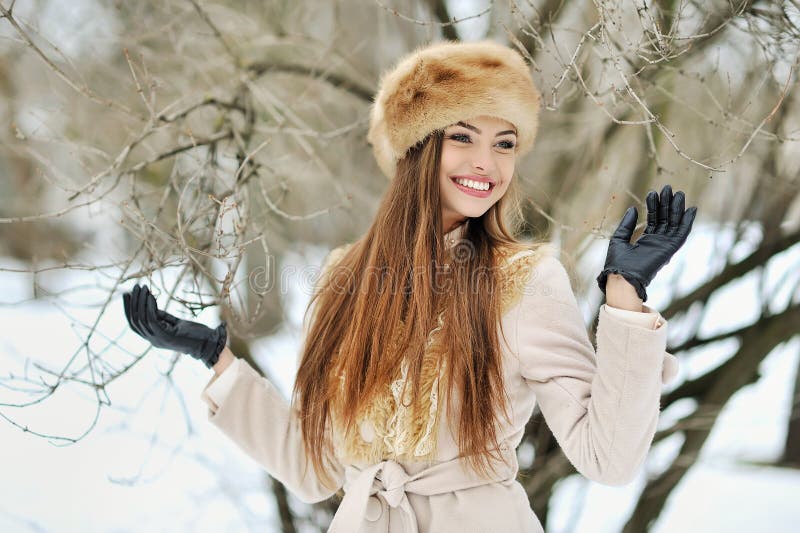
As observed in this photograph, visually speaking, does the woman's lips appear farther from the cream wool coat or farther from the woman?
the cream wool coat

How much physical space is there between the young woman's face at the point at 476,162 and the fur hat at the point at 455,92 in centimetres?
4

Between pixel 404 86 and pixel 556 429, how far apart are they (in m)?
0.91

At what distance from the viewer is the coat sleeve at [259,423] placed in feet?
A: 6.15

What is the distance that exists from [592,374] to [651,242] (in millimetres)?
332

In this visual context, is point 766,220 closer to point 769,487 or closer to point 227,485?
point 769,487

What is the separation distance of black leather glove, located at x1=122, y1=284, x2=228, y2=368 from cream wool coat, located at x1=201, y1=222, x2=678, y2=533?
0.08 meters

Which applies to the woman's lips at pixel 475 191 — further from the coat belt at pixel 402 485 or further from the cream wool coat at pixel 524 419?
the coat belt at pixel 402 485

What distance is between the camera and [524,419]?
174 centimetres

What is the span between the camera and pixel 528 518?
1.69 metres

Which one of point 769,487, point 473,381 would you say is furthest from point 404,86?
point 769,487

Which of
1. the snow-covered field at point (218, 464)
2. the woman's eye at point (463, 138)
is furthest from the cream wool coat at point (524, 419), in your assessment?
the snow-covered field at point (218, 464)

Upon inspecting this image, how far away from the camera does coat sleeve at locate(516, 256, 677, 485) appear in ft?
4.49

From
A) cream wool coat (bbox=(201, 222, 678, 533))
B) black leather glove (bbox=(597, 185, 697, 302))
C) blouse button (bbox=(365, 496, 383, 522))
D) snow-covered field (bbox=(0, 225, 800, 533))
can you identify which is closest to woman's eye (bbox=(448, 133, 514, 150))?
cream wool coat (bbox=(201, 222, 678, 533))

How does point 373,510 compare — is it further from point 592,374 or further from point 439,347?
point 592,374
